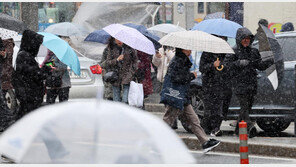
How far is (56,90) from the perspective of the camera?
12219mm

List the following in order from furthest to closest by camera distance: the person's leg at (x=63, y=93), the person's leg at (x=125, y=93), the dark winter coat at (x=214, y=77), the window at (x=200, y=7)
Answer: the window at (x=200, y=7) < the person's leg at (x=63, y=93) < the person's leg at (x=125, y=93) < the dark winter coat at (x=214, y=77)

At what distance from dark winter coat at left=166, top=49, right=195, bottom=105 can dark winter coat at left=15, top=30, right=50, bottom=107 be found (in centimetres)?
168

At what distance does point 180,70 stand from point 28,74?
1.97 meters

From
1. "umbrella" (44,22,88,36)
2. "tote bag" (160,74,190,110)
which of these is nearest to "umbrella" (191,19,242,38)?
"tote bag" (160,74,190,110)

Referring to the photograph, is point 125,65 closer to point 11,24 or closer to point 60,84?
point 60,84

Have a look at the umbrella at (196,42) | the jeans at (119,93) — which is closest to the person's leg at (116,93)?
the jeans at (119,93)

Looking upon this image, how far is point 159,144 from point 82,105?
19.0 inches

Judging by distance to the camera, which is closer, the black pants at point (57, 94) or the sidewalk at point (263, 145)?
the sidewalk at point (263, 145)

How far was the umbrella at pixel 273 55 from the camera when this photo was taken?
1031 centimetres

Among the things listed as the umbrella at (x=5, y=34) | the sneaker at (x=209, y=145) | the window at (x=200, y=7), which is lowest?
the window at (x=200, y=7)

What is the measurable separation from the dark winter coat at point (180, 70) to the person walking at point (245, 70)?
1.57m

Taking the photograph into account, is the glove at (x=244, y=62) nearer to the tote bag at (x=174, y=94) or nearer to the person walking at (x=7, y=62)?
the tote bag at (x=174, y=94)

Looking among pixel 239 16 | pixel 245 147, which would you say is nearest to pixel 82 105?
pixel 245 147

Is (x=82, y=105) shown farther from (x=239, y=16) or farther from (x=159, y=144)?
(x=239, y=16)
